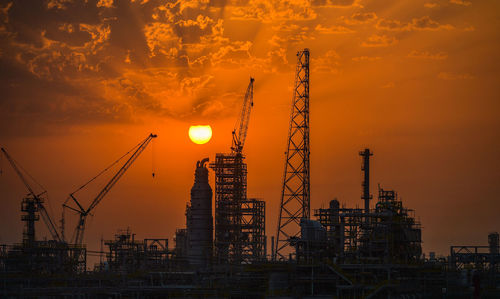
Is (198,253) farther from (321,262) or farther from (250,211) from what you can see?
(321,262)

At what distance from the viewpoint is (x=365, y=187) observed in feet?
448

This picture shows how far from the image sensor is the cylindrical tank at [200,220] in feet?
394

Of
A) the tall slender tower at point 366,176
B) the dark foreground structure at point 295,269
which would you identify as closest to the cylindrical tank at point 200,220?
the dark foreground structure at point 295,269

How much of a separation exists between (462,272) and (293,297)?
106 feet

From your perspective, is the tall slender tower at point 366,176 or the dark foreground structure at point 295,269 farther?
the tall slender tower at point 366,176

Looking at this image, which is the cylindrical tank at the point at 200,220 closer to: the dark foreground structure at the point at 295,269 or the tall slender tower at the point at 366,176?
the dark foreground structure at the point at 295,269

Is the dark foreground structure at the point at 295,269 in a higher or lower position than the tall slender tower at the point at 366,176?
lower

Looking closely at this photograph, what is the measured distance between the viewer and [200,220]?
12081cm

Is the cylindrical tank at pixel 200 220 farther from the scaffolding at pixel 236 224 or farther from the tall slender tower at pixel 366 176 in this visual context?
the tall slender tower at pixel 366 176

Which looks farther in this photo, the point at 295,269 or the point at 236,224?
the point at 236,224

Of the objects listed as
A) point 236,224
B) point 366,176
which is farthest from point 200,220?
point 366,176

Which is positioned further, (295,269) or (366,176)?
(366,176)

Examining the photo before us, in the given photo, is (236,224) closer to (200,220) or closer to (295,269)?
(200,220)

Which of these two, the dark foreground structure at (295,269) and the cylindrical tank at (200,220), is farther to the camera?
the cylindrical tank at (200,220)
